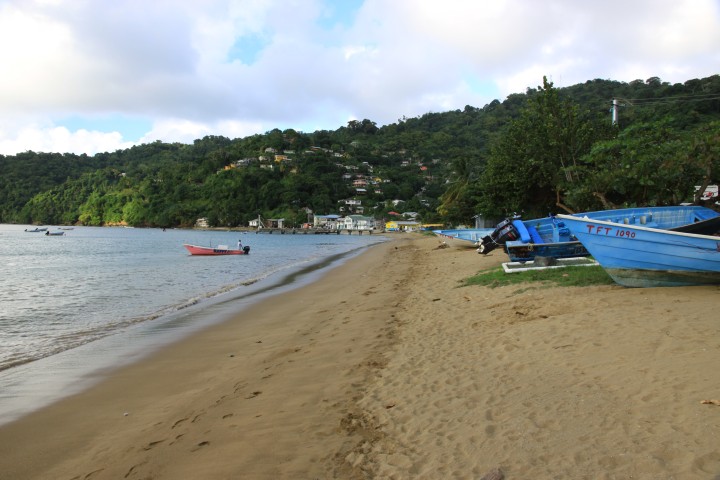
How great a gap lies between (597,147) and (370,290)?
823 centimetres

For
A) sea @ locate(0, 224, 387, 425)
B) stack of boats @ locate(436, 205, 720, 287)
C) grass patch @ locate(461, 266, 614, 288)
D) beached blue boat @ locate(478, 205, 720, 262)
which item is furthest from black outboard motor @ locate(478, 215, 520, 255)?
sea @ locate(0, 224, 387, 425)

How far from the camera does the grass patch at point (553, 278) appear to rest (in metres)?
10.5

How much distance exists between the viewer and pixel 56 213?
143 m

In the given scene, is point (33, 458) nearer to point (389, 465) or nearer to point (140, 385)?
point (140, 385)

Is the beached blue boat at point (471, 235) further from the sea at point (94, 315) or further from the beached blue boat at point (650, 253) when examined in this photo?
the beached blue boat at point (650, 253)

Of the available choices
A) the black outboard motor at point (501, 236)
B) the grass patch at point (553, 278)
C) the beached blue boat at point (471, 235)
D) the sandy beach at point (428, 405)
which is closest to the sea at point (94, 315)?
the sandy beach at point (428, 405)

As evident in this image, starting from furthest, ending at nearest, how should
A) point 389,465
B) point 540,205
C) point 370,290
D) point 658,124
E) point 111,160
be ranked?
point 111,160, point 540,205, point 370,290, point 658,124, point 389,465

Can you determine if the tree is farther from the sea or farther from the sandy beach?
the sandy beach

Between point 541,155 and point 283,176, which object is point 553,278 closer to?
point 541,155

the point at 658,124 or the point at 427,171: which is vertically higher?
the point at 427,171

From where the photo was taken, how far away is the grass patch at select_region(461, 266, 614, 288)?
10539mm

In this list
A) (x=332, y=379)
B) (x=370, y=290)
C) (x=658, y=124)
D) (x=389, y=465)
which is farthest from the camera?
(x=370, y=290)

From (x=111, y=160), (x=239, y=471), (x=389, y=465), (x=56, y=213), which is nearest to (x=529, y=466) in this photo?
(x=389, y=465)

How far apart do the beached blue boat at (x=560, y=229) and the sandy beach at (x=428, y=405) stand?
483 centimetres
